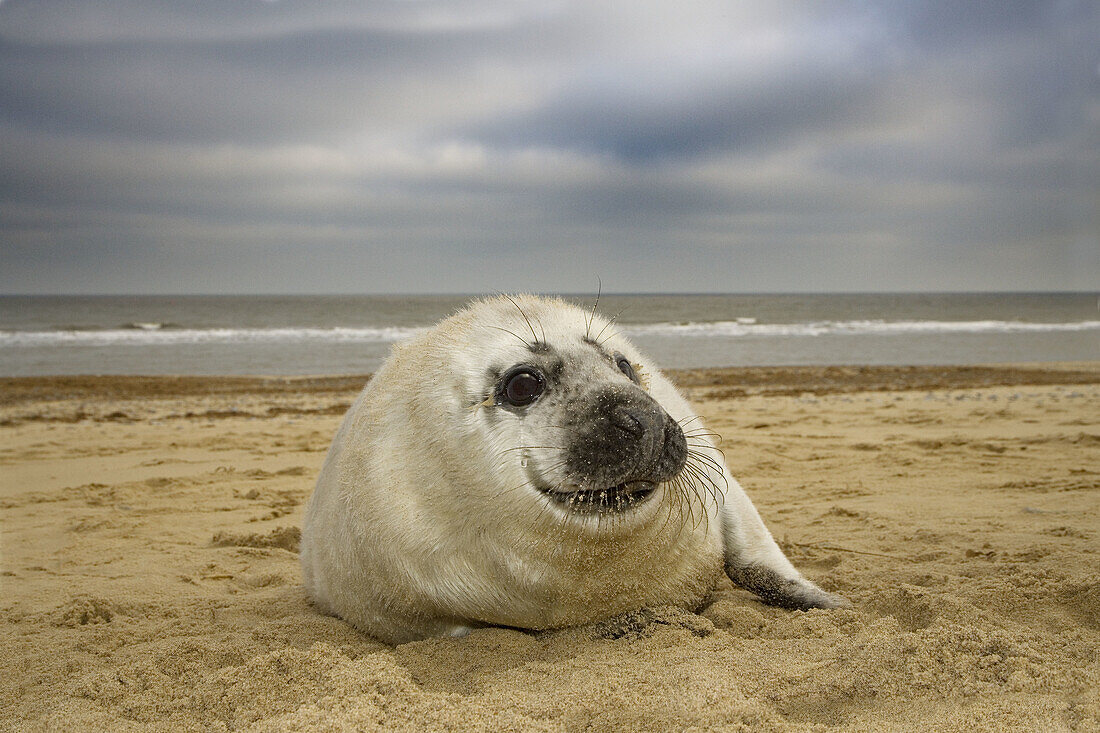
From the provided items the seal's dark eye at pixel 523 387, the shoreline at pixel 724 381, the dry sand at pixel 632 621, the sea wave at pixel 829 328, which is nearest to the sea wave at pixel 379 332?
the sea wave at pixel 829 328

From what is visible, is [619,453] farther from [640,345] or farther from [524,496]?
[640,345]

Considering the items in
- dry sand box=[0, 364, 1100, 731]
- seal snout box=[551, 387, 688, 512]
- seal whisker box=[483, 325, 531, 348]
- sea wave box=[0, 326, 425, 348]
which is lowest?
dry sand box=[0, 364, 1100, 731]

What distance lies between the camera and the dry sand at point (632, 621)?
6.86 ft

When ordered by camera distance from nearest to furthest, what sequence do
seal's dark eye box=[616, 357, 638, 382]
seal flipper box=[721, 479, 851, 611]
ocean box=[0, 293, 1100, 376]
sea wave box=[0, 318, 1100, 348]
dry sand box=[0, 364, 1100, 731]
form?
dry sand box=[0, 364, 1100, 731]
seal's dark eye box=[616, 357, 638, 382]
seal flipper box=[721, 479, 851, 611]
ocean box=[0, 293, 1100, 376]
sea wave box=[0, 318, 1100, 348]

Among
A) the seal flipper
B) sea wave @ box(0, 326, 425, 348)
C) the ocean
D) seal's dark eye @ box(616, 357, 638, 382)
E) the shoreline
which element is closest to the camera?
seal's dark eye @ box(616, 357, 638, 382)

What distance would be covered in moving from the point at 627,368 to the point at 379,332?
29.5 metres

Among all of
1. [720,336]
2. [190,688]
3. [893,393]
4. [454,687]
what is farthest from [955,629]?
[720,336]

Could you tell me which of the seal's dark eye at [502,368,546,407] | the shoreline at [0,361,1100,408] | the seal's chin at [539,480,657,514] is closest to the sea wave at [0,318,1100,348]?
the shoreline at [0,361,1100,408]

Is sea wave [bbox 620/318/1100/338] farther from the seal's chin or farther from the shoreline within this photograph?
the seal's chin

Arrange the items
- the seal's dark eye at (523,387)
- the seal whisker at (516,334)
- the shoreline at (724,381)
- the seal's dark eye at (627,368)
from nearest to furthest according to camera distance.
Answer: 1. the seal's dark eye at (523,387)
2. the seal whisker at (516,334)
3. the seal's dark eye at (627,368)
4. the shoreline at (724,381)

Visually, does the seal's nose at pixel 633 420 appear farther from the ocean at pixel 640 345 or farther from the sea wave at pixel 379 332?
the sea wave at pixel 379 332

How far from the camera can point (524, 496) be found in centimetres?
253

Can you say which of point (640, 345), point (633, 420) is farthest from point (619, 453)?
point (640, 345)

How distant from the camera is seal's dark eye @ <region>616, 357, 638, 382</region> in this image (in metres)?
2.97
